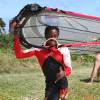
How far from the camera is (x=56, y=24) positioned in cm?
864

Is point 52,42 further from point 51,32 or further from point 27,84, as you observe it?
point 27,84

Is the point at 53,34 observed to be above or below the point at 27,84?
above

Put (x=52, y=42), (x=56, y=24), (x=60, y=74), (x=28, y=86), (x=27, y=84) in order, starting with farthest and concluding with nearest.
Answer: (x=27, y=84) → (x=28, y=86) → (x=56, y=24) → (x=52, y=42) → (x=60, y=74)

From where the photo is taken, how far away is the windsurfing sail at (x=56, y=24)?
8102 millimetres

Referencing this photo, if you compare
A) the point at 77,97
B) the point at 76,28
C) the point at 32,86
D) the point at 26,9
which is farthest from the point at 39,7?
the point at 32,86

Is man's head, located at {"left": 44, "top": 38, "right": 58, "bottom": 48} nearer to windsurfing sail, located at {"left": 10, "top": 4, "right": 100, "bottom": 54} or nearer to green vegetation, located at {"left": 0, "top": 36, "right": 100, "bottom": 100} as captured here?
windsurfing sail, located at {"left": 10, "top": 4, "right": 100, "bottom": 54}

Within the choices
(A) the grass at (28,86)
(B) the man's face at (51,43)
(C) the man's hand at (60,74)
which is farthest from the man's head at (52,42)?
(A) the grass at (28,86)

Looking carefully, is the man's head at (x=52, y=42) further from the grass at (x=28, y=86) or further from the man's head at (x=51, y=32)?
the grass at (x=28, y=86)

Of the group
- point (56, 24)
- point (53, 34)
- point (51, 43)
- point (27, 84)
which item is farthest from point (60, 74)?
point (27, 84)

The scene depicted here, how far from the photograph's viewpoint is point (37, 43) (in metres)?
8.58

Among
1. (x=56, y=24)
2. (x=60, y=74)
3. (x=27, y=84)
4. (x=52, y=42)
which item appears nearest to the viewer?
(x=60, y=74)

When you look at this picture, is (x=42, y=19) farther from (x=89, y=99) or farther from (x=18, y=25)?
(x=89, y=99)

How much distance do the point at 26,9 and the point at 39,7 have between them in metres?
0.23

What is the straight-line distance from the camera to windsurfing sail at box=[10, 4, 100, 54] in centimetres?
810
